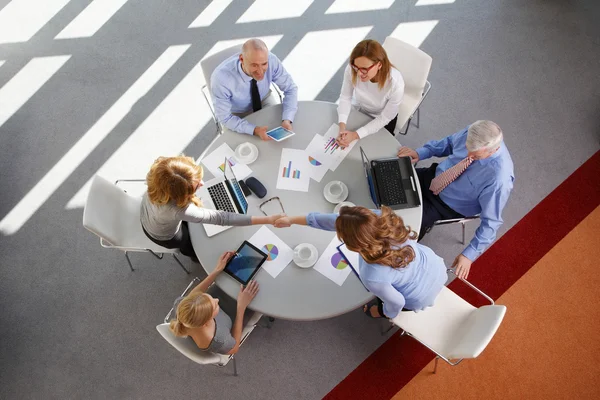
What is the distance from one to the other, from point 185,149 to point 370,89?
1.85m

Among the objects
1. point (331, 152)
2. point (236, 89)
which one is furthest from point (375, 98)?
point (236, 89)

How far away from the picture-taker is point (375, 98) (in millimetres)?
3006

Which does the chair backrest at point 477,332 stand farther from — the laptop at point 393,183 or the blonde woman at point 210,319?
the blonde woman at point 210,319

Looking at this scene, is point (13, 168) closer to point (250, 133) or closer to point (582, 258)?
point (250, 133)

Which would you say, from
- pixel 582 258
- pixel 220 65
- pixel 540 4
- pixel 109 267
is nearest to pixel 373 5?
pixel 540 4

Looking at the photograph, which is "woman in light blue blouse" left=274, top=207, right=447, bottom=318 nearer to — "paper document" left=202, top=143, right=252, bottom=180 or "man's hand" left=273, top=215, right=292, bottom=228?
"man's hand" left=273, top=215, right=292, bottom=228

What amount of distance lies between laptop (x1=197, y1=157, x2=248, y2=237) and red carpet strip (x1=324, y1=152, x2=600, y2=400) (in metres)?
1.49

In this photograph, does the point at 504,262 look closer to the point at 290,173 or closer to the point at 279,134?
the point at 290,173

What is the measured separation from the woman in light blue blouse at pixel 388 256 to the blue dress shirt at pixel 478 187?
1.45ft

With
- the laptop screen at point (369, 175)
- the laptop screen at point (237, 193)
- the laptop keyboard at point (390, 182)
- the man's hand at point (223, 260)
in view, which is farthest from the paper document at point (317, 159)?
the man's hand at point (223, 260)

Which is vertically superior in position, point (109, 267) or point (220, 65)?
point (220, 65)

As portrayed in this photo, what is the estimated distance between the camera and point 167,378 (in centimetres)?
310

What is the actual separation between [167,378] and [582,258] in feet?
11.0

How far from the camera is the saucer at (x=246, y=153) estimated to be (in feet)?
9.16
